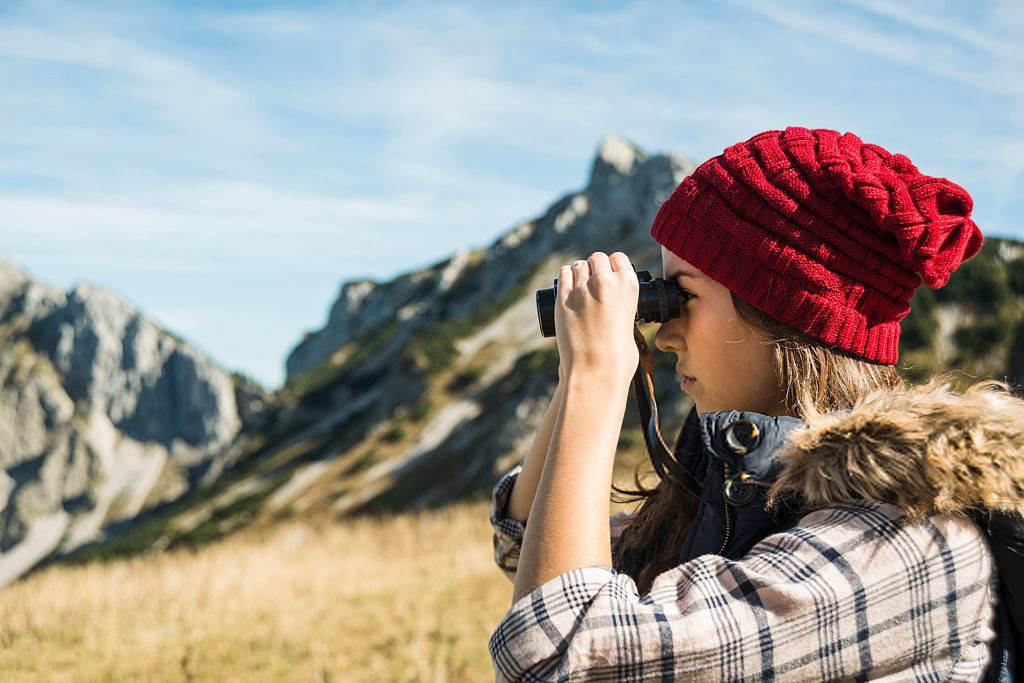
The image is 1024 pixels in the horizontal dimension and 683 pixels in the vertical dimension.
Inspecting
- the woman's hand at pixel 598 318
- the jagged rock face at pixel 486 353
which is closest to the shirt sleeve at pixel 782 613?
the woman's hand at pixel 598 318

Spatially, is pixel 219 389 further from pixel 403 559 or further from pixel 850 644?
pixel 850 644

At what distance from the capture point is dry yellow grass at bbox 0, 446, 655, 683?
6.17m

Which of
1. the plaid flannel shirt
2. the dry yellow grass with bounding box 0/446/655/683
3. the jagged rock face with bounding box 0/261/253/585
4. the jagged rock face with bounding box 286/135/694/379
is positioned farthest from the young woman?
the jagged rock face with bounding box 0/261/253/585

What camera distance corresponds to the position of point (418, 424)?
4931 centimetres

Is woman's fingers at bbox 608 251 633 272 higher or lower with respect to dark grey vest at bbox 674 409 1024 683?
higher

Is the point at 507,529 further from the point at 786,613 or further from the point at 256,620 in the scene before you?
the point at 256,620

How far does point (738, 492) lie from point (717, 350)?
437 mm

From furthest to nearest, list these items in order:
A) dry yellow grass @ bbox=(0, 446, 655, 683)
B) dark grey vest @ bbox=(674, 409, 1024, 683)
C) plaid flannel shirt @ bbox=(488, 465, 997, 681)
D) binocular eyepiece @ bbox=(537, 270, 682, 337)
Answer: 1. dry yellow grass @ bbox=(0, 446, 655, 683)
2. binocular eyepiece @ bbox=(537, 270, 682, 337)
3. dark grey vest @ bbox=(674, 409, 1024, 683)
4. plaid flannel shirt @ bbox=(488, 465, 997, 681)

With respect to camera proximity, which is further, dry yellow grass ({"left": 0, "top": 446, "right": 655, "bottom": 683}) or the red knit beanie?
dry yellow grass ({"left": 0, "top": 446, "right": 655, "bottom": 683})

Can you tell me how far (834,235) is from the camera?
1.92 meters

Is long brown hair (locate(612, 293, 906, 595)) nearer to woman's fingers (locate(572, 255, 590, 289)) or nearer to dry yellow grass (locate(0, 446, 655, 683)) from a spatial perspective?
woman's fingers (locate(572, 255, 590, 289))

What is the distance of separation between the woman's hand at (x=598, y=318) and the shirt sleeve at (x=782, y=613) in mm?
422

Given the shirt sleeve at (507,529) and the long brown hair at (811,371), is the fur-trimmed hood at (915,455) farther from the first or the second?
the shirt sleeve at (507,529)

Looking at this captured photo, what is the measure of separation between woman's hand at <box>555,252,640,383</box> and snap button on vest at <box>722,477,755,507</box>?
32 cm
